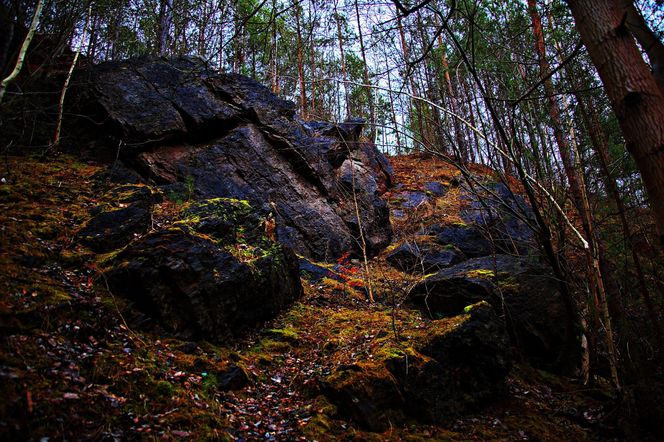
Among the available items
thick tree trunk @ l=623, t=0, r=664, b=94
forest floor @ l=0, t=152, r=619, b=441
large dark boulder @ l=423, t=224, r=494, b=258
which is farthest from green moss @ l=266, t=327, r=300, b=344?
large dark boulder @ l=423, t=224, r=494, b=258

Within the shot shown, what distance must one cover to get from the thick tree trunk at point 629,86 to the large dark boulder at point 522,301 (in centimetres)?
403

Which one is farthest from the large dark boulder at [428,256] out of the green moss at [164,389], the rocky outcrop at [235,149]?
the green moss at [164,389]

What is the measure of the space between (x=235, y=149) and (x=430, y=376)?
771 centimetres

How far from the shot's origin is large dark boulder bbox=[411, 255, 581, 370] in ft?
18.4

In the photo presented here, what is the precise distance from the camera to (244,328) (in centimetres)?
502

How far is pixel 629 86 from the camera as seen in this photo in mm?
1585

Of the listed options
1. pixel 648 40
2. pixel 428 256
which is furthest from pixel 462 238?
pixel 648 40

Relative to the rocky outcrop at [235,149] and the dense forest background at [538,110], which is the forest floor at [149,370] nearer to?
the dense forest background at [538,110]

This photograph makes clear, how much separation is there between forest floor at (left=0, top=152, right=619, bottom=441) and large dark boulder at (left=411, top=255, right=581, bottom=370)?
554 mm

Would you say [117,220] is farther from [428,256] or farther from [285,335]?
[428,256]

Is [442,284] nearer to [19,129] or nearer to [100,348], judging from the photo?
[100,348]

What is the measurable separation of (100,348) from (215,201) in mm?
3486

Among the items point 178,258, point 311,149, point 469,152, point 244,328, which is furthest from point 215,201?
point 469,152

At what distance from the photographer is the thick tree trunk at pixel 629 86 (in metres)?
1.50
